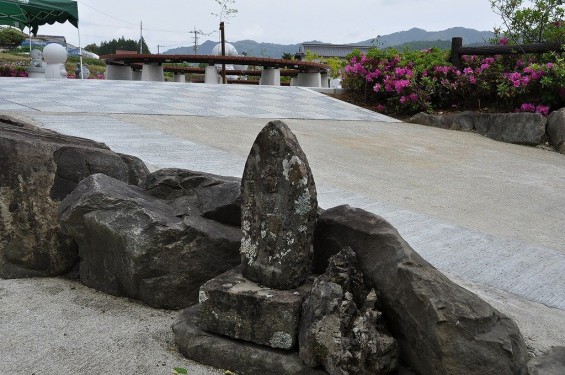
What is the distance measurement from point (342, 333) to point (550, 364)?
2.42 feet

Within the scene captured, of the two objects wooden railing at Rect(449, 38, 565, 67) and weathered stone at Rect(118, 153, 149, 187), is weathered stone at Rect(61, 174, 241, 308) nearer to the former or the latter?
weathered stone at Rect(118, 153, 149, 187)

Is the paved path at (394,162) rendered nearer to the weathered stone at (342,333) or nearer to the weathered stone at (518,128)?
the weathered stone at (518,128)

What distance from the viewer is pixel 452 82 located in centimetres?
1024

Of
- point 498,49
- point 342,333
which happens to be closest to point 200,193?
point 342,333

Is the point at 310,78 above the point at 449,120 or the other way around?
above

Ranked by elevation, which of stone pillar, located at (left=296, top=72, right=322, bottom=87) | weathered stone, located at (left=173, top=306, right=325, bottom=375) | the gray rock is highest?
stone pillar, located at (left=296, top=72, right=322, bottom=87)

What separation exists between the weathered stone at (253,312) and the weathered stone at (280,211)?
3.1 inches

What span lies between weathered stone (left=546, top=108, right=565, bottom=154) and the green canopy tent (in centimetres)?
1466

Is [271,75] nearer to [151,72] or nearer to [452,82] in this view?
[151,72]

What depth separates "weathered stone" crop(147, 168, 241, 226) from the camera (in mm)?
3027

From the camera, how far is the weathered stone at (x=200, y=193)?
3027mm

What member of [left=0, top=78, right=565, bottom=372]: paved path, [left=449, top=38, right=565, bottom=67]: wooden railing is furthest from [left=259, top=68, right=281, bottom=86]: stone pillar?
[left=449, top=38, right=565, bottom=67]: wooden railing

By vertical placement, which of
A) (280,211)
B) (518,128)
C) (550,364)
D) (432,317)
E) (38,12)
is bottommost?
(550,364)

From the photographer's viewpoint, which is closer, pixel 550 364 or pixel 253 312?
pixel 550 364
